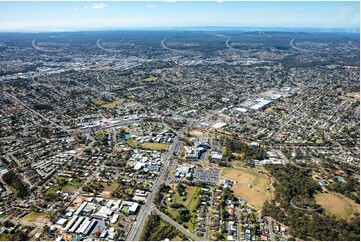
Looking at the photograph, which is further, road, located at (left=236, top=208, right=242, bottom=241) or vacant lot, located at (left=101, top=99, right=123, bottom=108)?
vacant lot, located at (left=101, top=99, right=123, bottom=108)

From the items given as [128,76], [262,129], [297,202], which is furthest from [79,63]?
[297,202]

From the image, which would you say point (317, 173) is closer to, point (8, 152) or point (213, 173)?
point (213, 173)

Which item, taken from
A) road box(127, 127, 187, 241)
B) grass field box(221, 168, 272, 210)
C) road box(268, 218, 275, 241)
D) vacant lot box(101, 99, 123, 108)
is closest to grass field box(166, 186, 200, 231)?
road box(127, 127, 187, 241)

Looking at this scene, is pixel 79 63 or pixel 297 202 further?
pixel 79 63

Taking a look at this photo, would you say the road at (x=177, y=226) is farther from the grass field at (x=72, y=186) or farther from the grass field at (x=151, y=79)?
the grass field at (x=151, y=79)

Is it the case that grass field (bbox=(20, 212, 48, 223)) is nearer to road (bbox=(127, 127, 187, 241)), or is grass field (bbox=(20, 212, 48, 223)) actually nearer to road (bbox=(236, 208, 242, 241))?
road (bbox=(127, 127, 187, 241))
